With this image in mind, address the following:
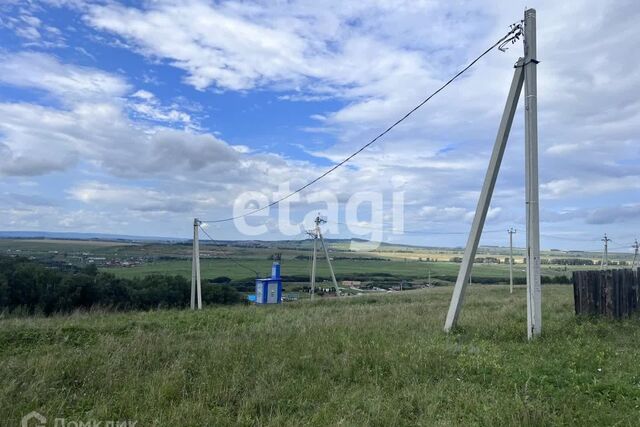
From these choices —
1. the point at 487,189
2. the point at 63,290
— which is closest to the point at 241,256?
the point at 63,290

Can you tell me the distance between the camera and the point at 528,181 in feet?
27.9

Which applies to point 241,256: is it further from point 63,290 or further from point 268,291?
point 268,291

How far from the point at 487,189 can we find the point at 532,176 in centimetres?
88

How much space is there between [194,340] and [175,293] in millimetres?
21826

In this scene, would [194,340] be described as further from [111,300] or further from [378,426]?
[111,300]

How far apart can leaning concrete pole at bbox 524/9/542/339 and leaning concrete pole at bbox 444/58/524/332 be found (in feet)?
0.65

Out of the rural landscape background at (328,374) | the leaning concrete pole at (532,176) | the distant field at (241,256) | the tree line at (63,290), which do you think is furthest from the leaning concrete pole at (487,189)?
the distant field at (241,256)

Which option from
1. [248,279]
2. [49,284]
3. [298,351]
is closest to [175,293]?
[49,284]

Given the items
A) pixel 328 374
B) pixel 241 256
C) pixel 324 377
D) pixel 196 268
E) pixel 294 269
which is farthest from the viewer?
pixel 294 269

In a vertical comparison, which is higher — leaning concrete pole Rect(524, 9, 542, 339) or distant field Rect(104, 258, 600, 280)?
leaning concrete pole Rect(524, 9, 542, 339)

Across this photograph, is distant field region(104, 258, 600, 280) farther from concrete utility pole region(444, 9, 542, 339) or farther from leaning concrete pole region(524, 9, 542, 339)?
leaning concrete pole region(524, 9, 542, 339)

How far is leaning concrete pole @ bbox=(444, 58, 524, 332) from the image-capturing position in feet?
28.7

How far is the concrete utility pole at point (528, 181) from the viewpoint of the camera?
828cm

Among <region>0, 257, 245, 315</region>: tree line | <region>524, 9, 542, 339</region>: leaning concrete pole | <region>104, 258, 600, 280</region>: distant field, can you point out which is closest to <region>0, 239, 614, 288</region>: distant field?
<region>104, 258, 600, 280</region>: distant field
